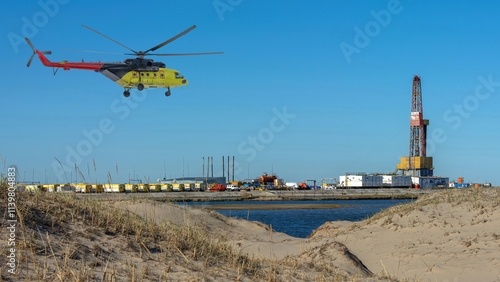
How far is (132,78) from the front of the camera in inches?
1471

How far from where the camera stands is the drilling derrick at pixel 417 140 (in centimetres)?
11664

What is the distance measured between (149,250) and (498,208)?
1322 cm

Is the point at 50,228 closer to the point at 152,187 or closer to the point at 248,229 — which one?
the point at 248,229

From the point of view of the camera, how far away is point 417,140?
117938 millimetres

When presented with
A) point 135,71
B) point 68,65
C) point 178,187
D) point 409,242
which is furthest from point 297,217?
point 178,187

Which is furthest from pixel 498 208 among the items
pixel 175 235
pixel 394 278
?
pixel 175 235

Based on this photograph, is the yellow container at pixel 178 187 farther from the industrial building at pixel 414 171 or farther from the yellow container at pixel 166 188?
the industrial building at pixel 414 171

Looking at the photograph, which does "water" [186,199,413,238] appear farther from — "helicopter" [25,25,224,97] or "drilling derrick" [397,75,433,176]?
"drilling derrick" [397,75,433,176]

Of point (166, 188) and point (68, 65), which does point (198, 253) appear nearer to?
point (68, 65)

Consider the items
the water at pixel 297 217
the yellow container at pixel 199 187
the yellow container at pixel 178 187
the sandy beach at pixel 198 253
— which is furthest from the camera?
the yellow container at pixel 199 187

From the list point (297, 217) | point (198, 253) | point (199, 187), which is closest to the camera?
point (198, 253)

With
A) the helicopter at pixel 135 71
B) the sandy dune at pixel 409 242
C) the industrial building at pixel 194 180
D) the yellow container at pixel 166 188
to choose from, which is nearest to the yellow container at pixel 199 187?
the yellow container at pixel 166 188

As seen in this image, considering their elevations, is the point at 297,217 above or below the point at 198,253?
below

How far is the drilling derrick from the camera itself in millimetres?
116637
